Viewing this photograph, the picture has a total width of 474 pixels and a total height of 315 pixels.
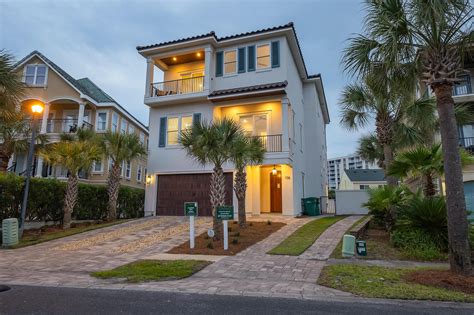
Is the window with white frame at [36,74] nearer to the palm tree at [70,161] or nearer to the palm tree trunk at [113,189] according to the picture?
the palm tree at [70,161]

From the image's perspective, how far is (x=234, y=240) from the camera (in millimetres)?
10773

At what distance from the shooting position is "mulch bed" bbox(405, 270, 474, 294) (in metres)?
5.73

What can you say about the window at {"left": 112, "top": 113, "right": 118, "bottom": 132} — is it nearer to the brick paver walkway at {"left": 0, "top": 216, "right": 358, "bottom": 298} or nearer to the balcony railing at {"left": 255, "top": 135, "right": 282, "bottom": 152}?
the brick paver walkway at {"left": 0, "top": 216, "right": 358, "bottom": 298}

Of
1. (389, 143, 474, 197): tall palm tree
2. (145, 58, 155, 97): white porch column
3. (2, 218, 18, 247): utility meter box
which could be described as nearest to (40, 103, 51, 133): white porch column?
(145, 58, 155, 97): white porch column

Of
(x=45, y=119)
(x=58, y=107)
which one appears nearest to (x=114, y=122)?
(x=58, y=107)

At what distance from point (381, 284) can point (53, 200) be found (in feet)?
47.5

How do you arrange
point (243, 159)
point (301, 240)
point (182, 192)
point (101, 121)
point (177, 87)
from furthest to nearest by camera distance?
point (101, 121) < point (177, 87) < point (182, 192) < point (243, 159) < point (301, 240)

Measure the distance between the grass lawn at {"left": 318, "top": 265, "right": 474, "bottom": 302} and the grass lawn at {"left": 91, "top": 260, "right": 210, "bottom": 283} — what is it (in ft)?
10.1

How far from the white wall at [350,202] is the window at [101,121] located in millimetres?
19930

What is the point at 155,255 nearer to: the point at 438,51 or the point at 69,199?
the point at 69,199

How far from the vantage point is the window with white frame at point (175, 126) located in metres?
19.4

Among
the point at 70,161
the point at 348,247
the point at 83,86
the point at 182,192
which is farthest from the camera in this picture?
the point at 83,86

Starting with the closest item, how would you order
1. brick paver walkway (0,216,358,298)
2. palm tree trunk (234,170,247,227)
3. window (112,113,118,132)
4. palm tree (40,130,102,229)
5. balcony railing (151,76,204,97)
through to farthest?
brick paver walkway (0,216,358,298), palm tree trunk (234,170,247,227), palm tree (40,130,102,229), balcony railing (151,76,204,97), window (112,113,118,132)

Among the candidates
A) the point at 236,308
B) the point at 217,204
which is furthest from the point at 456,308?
the point at 217,204
